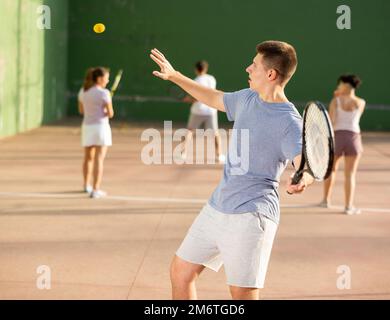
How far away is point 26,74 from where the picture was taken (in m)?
16.7

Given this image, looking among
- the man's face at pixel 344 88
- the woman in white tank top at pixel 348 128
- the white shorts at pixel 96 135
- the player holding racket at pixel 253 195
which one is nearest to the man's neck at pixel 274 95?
the player holding racket at pixel 253 195

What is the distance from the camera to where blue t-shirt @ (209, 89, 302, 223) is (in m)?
3.50

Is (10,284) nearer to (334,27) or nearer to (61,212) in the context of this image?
(61,212)

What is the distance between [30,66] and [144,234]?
1109cm

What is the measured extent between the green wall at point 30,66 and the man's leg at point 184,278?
11607mm

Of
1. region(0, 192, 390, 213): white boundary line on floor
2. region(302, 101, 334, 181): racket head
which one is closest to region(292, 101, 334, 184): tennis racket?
region(302, 101, 334, 181): racket head

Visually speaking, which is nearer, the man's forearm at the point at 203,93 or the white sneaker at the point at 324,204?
the man's forearm at the point at 203,93

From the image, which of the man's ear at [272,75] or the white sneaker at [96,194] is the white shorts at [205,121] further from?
the man's ear at [272,75]

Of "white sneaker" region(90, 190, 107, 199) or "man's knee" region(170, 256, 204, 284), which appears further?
"white sneaker" region(90, 190, 107, 199)

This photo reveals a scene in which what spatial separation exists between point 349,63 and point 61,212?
47.3ft

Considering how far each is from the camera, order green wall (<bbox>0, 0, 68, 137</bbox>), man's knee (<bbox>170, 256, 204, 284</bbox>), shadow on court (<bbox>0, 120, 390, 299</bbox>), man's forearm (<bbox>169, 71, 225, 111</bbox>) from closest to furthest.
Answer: man's knee (<bbox>170, 256, 204, 284</bbox>) < man's forearm (<bbox>169, 71, 225, 111</bbox>) < shadow on court (<bbox>0, 120, 390, 299</bbox>) < green wall (<bbox>0, 0, 68, 137</bbox>)

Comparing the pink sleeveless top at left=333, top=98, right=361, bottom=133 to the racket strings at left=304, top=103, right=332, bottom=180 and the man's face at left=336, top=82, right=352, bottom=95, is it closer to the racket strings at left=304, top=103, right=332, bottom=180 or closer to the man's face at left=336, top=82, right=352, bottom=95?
the man's face at left=336, top=82, right=352, bottom=95

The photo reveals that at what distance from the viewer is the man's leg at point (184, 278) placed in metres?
3.65
